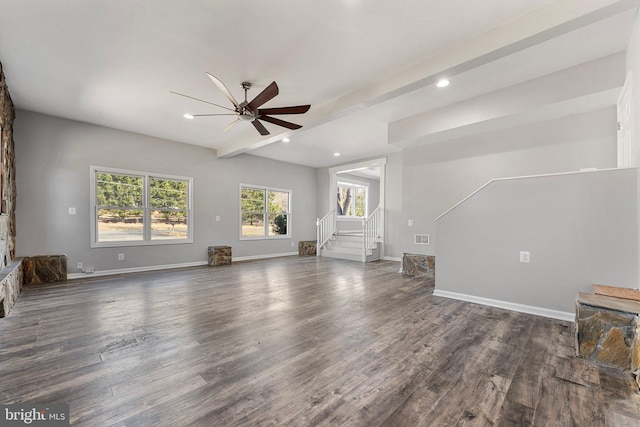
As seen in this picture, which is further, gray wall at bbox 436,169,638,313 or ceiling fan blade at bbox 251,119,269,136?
ceiling fan blade at bbox 251,119,269,136

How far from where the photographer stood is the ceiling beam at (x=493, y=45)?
2242 millimetres

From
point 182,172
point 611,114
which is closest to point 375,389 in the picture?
point 611,114

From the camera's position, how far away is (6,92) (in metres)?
4.07

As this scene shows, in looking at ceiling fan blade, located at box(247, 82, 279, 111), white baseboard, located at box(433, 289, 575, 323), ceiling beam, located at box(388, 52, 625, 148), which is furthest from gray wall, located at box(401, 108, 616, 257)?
ceiling fan blade, located at box(247, 82, 279, 111)

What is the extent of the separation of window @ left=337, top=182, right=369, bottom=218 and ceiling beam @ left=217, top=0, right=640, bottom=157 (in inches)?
281

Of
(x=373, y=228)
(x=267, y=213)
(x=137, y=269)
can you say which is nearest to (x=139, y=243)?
(x=137, y=269)

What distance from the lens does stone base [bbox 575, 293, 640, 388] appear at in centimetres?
218

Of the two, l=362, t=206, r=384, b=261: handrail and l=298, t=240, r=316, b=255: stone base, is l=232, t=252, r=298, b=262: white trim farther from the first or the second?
l=362, t=206, r=384, b=261: handrail

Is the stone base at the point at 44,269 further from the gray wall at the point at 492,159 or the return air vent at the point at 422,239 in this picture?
the return air vent at the point at 422,239

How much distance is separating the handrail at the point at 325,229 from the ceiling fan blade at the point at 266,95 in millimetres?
5841

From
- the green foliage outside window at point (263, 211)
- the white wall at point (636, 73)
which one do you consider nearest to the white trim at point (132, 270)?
the green foliage outside window at point (263, 211)

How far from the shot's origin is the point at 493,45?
269 cm

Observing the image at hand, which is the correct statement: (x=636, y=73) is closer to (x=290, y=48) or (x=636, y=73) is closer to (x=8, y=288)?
(x=290, y=48)

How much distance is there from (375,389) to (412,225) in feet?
14.7
